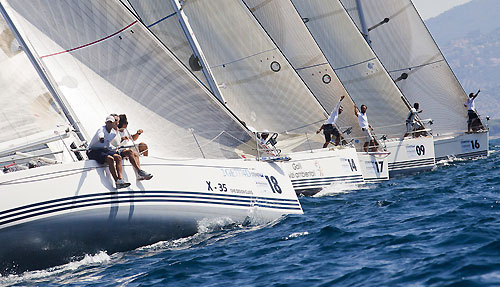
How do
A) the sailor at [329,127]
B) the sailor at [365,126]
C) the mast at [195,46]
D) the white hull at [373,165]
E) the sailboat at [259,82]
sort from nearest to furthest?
1. the mast at [195,46]
2. the sailboat at [259,82]
3. the sailor at [329,127]
4. the white hull at [373,165]
5. the sailor at [365,126]

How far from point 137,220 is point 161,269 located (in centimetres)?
141

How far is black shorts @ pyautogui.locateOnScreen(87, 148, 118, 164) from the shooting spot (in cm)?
979

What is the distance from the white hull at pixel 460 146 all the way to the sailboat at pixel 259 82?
6771 mm

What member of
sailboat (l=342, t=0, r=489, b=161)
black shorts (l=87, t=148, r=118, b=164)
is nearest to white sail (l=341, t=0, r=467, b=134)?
sailboat (l=342, t=0, r=489, b=161)

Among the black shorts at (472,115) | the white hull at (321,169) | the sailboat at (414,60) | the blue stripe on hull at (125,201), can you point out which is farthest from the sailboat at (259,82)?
the black shorts at (472,115)

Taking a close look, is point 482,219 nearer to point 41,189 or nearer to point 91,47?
point 41,189

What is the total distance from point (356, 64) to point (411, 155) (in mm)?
3511

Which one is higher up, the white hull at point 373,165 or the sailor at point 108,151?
the sailor at point 108,151

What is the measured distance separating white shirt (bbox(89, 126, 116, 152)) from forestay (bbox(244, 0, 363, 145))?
34.2 feet

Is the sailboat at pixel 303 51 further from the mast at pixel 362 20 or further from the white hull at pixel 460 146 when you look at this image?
the mast at pixel 362 20

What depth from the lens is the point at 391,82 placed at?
22031mm

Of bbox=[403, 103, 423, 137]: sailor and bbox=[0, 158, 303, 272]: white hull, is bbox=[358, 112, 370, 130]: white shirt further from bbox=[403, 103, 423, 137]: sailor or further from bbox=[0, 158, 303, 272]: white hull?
bbox=[0, 158, 303, 272]: white hull

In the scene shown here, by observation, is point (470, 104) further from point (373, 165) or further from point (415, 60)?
point (373, 165)

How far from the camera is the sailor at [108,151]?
9.75 m
